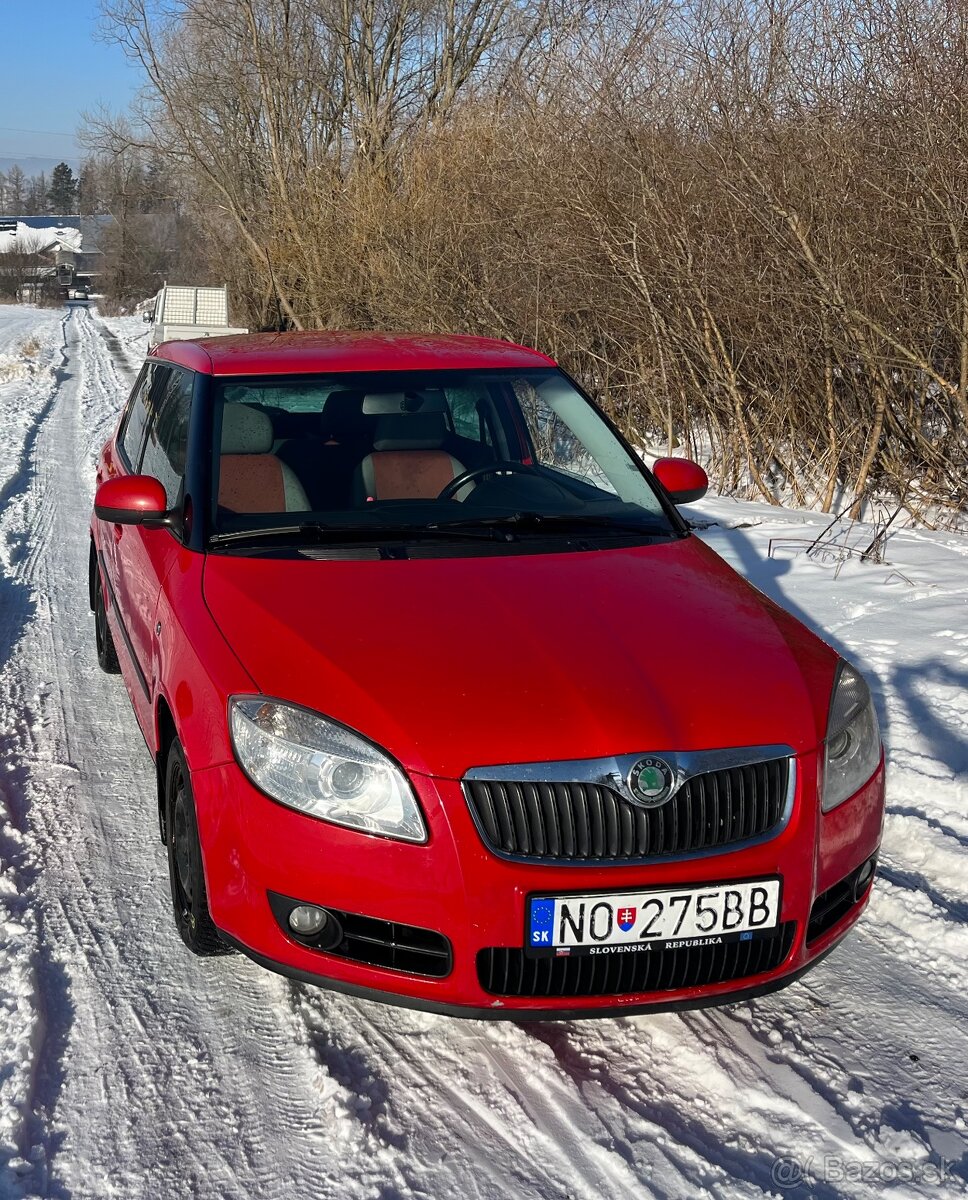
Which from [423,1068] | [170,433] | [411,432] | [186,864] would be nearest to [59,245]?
[170,433]

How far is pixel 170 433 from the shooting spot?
4535 mm

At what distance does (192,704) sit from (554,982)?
3.61ft

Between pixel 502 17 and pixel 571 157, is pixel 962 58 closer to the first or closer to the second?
pixel 571 157

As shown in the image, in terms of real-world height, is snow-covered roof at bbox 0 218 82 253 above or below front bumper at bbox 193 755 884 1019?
above

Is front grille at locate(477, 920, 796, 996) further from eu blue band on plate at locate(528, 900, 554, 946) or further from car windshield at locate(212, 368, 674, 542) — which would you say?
car windshield at locate(212, 368, 674, 542)

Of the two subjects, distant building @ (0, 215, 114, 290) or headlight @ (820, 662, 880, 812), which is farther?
distant building @ (0, 215, 114, 290)

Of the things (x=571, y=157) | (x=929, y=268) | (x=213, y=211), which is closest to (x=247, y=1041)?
(x=929, y=268)

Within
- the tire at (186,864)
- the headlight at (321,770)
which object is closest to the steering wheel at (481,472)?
the tire at (186,864)

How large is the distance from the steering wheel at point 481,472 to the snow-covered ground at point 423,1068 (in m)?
1.46

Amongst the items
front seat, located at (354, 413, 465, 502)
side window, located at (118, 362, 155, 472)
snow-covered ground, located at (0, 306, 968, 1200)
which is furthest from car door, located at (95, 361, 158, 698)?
front seat, located at (354, 413, 465, 502)

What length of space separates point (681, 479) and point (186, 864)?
217 cm

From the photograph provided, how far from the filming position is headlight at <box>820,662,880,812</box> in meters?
3.01

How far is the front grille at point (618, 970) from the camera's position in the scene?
108 inches

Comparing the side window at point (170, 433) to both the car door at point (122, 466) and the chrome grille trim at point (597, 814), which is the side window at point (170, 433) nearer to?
the car door at point (122, 466)
